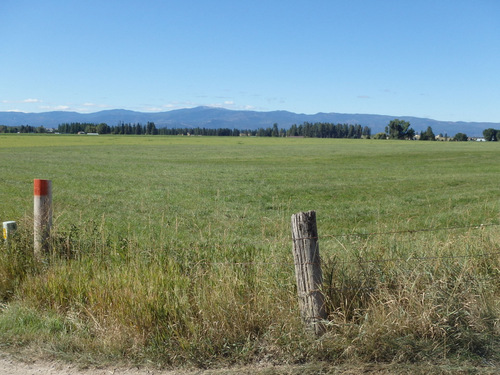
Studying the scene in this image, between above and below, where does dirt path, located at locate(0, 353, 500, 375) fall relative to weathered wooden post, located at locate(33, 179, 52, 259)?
below

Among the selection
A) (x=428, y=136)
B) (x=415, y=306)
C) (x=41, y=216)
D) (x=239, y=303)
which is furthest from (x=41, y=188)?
(x=428, y=136)

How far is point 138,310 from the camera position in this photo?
5367 millimetres

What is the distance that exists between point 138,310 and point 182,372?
1006 millimetres

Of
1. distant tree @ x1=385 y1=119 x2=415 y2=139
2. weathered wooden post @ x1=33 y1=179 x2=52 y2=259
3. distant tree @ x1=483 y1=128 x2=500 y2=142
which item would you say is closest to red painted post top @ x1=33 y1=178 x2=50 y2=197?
weathered wooden post @ x1=33 y1=179 x2=52 y2=259

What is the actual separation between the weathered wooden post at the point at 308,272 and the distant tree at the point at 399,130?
173 m

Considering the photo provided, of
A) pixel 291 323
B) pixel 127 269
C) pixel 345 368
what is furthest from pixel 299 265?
pixel 127 269

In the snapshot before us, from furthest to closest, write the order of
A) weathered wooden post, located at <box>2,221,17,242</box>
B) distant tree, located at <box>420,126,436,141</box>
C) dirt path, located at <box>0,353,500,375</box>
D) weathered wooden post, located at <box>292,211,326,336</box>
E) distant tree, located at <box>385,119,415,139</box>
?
distant tree, located at <box>385,119,415,139</box> < distant tree, located at <box>420,126,436,141</box> < weathered wooden post, located at <box>2,221,17,242</box> < weathered wooden post, located at <box>292,211,326,336</box> < dirt path, located at <box>0,353,500,375</box>

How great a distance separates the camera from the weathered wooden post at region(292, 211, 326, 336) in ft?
16.5

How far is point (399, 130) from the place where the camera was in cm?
17075

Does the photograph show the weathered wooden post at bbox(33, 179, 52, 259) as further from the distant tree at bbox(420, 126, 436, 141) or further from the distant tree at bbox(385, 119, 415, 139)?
the distant tree at bbox(385, 119, 415, 139)

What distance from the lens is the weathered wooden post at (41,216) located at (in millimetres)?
7066

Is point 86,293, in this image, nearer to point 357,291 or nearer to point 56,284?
point 56,284

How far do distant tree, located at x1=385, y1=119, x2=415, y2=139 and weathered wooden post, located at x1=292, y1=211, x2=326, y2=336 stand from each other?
568 feet

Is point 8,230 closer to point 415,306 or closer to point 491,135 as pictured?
point 415,306
